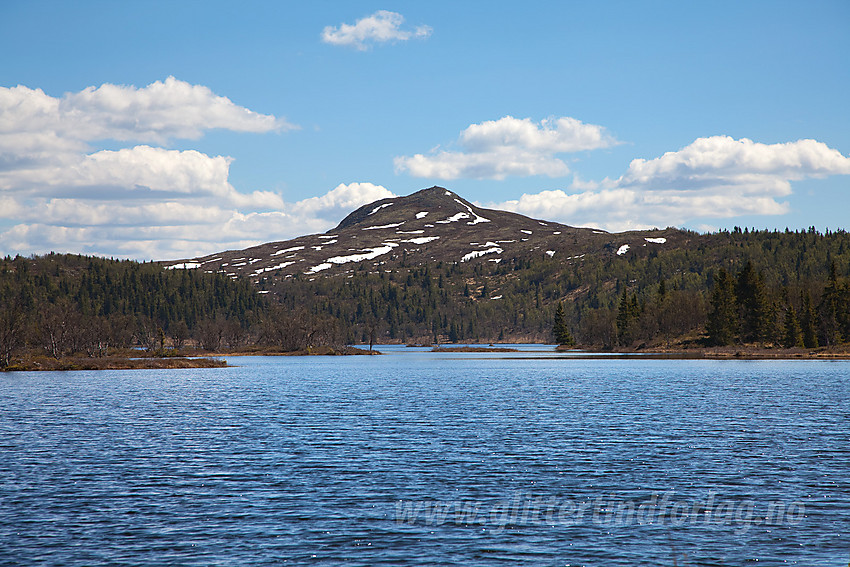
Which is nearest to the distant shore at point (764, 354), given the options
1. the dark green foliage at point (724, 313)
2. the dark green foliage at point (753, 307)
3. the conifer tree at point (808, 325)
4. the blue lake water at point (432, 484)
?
the conifer tree at point (808, 325)

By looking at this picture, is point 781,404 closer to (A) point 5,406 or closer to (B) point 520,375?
(B) point 520,375

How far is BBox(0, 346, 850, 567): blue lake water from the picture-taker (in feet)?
77.6

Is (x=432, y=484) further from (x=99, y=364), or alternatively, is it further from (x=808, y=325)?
(x=808, y=325)

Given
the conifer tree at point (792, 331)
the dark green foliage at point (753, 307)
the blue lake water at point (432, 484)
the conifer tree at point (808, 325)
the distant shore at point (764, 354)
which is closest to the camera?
the blue lake water at point (432, 484)

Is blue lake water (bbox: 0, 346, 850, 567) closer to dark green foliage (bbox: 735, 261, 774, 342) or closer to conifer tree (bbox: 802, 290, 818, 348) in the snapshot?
conifer tree (bbox: 802, 290, 818, 348)

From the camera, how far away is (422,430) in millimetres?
51844

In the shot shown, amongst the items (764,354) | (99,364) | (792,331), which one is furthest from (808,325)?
(99,364)

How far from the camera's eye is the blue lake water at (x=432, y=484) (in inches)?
931

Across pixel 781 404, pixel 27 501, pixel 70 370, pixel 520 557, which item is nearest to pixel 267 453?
pixel 27 501

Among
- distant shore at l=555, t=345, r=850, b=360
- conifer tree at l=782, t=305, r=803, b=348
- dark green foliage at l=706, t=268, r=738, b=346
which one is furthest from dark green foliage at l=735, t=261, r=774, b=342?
conifer tree at l=782, t=305, r=803, b=348

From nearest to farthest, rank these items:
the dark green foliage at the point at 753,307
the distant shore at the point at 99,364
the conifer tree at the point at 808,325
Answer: the distant shore at the point at 99,364
the conifer tree at the point at 808,325
the dark green foliage at the point at 753,307

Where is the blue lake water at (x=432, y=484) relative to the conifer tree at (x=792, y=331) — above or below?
below

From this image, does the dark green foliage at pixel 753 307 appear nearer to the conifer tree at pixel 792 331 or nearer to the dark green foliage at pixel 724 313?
the dark green foliage at pixel 724 313

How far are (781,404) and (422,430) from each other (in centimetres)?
3532
